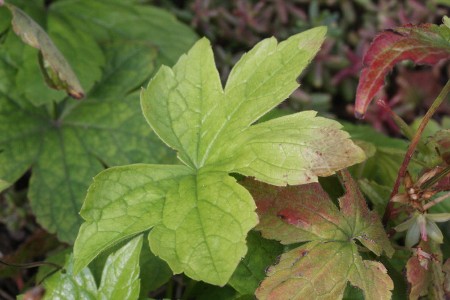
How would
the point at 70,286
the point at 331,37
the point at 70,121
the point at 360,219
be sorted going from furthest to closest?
the point at 331,37 → the point at 70,121 → the point at 70,286 → the point at 360,219

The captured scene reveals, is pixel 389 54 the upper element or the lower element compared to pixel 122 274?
upper

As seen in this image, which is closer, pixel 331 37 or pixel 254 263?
pixel 254 263

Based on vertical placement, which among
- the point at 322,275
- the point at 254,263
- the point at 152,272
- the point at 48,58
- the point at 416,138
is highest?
the point at 416,138

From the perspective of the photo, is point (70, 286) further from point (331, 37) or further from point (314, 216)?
point (331, 37)

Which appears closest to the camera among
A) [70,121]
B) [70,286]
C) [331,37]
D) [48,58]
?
[70,286]

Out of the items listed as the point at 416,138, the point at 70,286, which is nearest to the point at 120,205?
the point at 70,286

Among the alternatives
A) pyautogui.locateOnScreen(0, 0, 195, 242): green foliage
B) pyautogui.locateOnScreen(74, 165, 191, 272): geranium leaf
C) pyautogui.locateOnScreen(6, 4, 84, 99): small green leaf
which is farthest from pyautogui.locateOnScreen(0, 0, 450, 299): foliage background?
pyautogui.locateOnScreen(74, 165, 191, 272): geranium leaf

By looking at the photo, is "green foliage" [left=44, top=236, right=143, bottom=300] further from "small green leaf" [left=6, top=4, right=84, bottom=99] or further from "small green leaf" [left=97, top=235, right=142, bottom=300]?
"small green leaf" [left=6, top=4, right=84, bottom=99]

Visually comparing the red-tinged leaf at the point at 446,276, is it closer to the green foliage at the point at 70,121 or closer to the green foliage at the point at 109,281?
the green foliage at the point at 109,281
